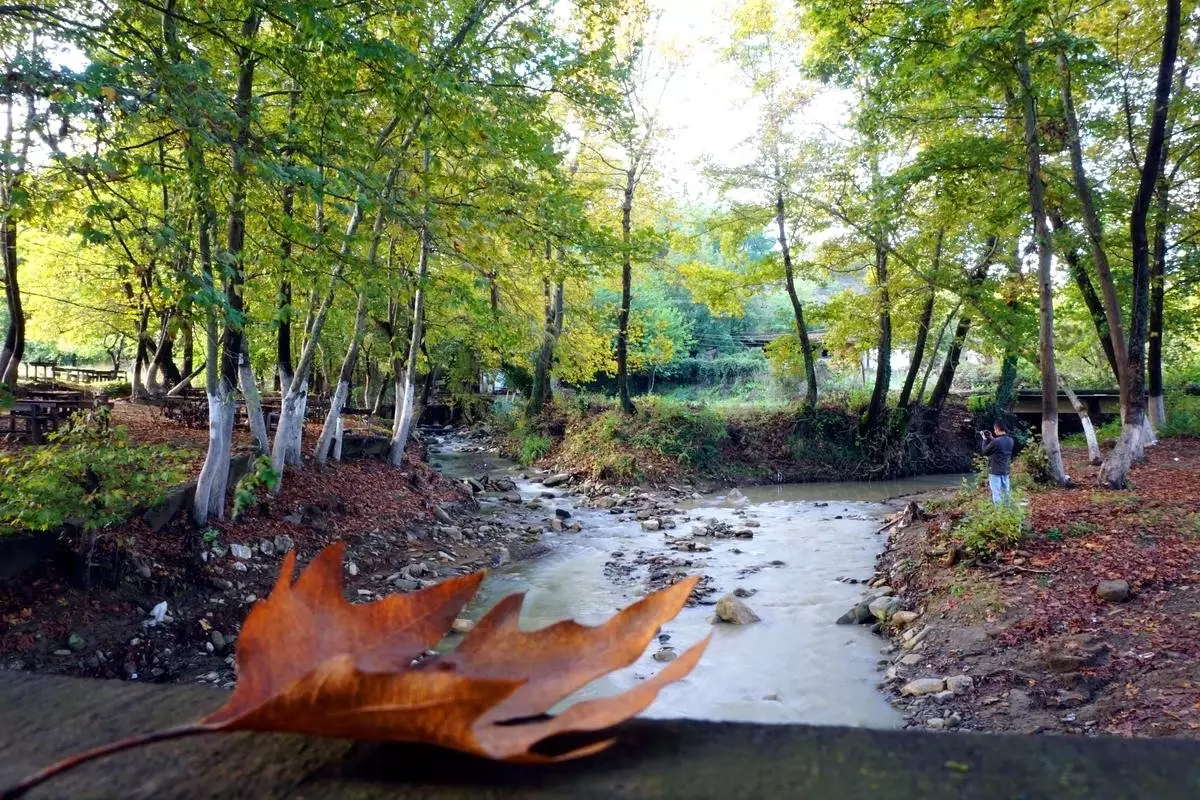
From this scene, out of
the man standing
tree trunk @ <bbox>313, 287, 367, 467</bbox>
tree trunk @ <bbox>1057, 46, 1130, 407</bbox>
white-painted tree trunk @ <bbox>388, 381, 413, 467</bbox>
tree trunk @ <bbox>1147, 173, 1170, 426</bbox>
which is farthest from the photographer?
white-painted tree trunk @ <bbox>388, 381, 413, 467</bbox>

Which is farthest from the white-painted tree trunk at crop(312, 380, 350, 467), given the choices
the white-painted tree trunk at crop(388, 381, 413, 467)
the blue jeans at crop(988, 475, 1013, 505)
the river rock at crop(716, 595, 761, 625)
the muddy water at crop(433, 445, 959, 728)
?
the blue jeans at crop(988, 475, 1013, 505)

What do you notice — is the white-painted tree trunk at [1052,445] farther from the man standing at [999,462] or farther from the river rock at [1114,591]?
the river rock at [1114,591]

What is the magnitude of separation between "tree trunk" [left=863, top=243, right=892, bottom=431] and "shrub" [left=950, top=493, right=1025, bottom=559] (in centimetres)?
882

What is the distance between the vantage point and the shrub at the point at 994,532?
26.8ft

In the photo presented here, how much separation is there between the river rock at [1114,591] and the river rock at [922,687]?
5.94 feet

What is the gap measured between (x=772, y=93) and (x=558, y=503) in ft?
40.0

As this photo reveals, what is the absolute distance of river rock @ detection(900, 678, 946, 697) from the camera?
6.05 m

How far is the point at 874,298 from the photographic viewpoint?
1759 centimetres

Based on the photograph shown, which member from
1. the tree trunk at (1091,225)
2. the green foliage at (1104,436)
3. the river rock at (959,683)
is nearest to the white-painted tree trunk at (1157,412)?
the green foliage at (1104,436)

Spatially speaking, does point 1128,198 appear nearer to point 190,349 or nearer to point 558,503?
point 558,503

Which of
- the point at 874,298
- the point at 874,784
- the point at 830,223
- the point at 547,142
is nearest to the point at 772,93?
the point at 830,223

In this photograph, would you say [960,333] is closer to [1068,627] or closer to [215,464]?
[1068,627]

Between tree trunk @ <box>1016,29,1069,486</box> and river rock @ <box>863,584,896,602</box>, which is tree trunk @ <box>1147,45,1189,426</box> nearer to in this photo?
tree trunk @ <box>1016,29,1069,486</box>

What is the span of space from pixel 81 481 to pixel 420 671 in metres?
6.67
